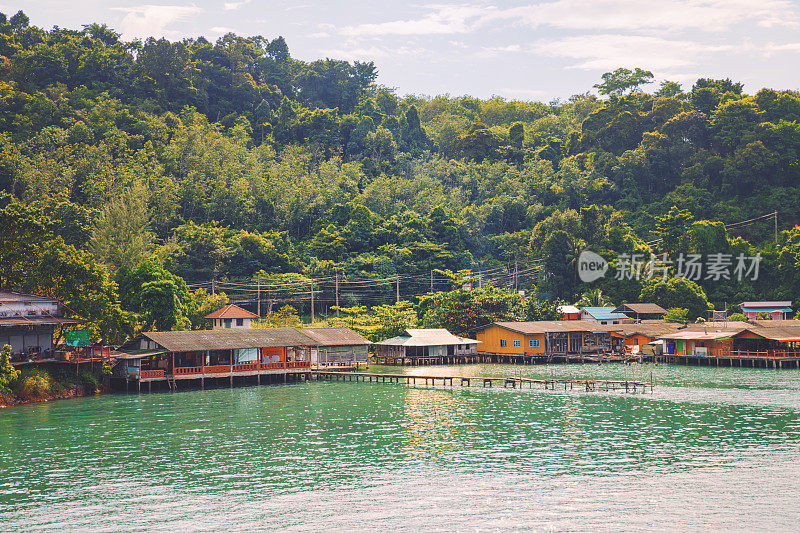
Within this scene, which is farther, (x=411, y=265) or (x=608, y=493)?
(x=411, y=265)

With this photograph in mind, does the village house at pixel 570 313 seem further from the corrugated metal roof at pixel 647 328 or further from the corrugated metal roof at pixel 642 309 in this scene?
the corrugated metal roof at pixel 647 328

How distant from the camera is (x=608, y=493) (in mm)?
30016

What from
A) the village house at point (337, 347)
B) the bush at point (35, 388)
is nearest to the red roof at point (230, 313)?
the village house at point (337, 347)

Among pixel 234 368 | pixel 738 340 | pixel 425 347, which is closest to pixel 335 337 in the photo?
pixel 234 368

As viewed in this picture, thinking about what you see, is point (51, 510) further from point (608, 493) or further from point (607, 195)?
point (607, 195)

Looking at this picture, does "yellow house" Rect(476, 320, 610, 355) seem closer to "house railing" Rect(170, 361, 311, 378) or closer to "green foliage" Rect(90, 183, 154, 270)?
"house railing" Rect(170, 361, 311, 378)

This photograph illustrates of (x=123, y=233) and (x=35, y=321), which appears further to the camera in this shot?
(x=123, y=233)

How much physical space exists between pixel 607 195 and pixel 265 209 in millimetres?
54705

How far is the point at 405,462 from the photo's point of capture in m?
35.8

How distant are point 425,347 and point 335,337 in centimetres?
1265

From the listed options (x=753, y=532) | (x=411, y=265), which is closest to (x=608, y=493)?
(x=753, y=532)

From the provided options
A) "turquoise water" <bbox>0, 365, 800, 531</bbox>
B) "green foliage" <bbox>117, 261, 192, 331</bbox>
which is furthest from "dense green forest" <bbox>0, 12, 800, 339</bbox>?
"turquoise water" <bbox>0, 365, 800, 531</bbox>

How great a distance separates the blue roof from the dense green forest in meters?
7.04

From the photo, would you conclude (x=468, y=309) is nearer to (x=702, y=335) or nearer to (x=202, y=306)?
(x=702, y=335)
